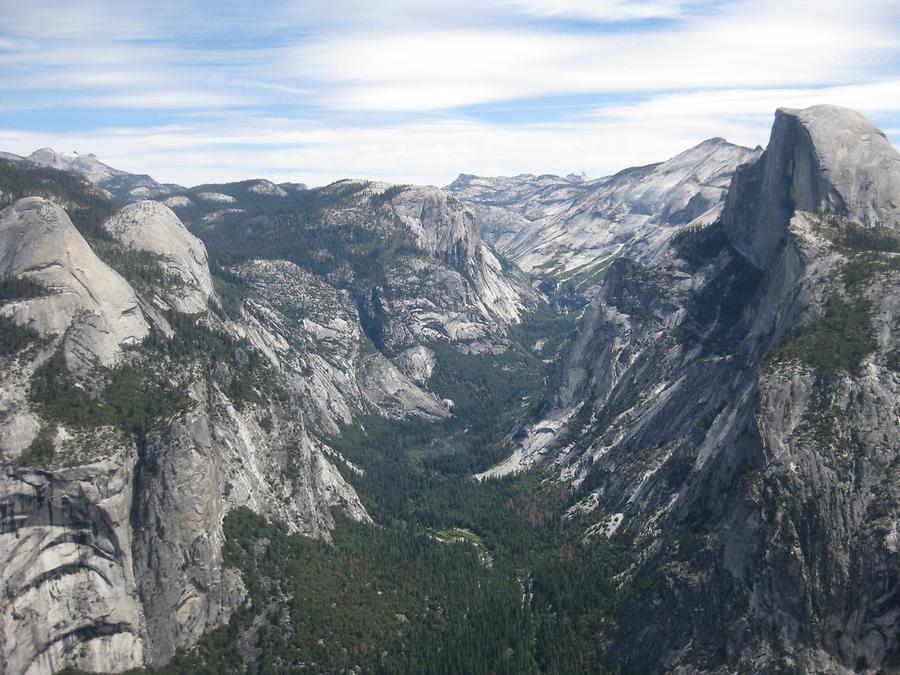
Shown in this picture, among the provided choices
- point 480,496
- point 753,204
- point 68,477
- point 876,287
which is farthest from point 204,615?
point 753,204

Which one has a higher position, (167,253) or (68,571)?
(167,253)

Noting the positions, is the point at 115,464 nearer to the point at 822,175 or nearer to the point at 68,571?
the point at 68,571

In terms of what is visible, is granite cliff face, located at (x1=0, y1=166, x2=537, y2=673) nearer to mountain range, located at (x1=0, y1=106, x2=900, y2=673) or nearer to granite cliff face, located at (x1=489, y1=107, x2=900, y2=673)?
mountain range, located at (x1=0, y1=106, x2=900, y2=673)

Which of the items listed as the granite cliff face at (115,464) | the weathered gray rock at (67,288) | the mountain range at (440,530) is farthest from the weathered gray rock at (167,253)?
the weathered gray rock at (67,288)

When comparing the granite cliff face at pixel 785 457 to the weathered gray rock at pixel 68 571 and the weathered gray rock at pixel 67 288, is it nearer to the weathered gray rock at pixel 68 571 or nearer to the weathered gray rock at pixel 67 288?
the weathered gray rock at pixel 68 571

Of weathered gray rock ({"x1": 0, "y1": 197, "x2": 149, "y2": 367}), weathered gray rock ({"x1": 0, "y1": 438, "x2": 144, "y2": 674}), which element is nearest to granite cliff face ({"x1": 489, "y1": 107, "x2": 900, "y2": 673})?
weathered gray rock ({"x1": 0, "y1": 438, "x2": 144, "y2": 674})

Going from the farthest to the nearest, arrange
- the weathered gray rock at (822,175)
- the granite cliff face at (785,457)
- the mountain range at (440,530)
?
the weathered gray rock at (822,175) < the granite cliff face at (785,457) < the mountain range at (440,530)

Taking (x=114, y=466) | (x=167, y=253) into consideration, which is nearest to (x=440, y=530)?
(x=114, y=466)
